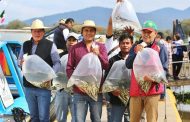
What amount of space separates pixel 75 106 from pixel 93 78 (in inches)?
18.3

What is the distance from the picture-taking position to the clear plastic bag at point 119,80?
263 inches

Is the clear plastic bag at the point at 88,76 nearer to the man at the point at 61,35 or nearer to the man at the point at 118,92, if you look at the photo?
the man at the point at 118,92

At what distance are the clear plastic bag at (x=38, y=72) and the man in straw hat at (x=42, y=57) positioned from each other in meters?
0.10

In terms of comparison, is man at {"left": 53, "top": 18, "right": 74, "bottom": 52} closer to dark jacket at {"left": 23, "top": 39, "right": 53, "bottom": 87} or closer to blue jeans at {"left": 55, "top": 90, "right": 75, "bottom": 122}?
blue jeans at {"left": 55, "top": 90, "right": 75, "bottom": 122}

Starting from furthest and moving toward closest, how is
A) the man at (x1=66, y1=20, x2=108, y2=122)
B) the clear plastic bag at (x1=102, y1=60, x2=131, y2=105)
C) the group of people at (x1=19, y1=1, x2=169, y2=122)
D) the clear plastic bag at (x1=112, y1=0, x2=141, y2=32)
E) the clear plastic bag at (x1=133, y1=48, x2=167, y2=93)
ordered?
the clear plastic bag at (x1=112, y1=0, x2=141, y2=32) → the clear plastic bag at (x1=102, y1=60, x2=131, y2=105) → the man at (x1=66, y1=20, x2=108, y2=122) → the group of people at (x1=19, y1=1, x2=169, y2=122) → the clear plastic bag at (x1=133, y1=48, x2=167, y2=93)

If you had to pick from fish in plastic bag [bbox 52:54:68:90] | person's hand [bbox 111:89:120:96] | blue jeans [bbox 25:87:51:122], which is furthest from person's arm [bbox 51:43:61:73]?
person's hand [bbox 111:89:120:96]

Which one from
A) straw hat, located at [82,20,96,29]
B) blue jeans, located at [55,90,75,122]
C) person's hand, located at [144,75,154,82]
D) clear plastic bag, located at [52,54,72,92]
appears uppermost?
straw hat, located at [82,20,96,29]

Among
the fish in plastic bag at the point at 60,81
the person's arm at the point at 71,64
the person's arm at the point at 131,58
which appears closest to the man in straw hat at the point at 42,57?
the fish in plastic bag at the point at 60,81

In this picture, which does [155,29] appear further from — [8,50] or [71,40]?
[8,50]

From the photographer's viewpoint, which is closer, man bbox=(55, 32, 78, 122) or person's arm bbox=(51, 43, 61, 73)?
person's arm bbox=(51, 43, 61, 73)

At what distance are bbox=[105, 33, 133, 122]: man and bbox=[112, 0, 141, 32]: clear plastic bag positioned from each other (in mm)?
502

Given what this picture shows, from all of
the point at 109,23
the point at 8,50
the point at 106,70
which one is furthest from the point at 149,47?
the point at 8,50

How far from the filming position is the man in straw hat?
23.0 ft

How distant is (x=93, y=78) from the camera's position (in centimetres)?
652
